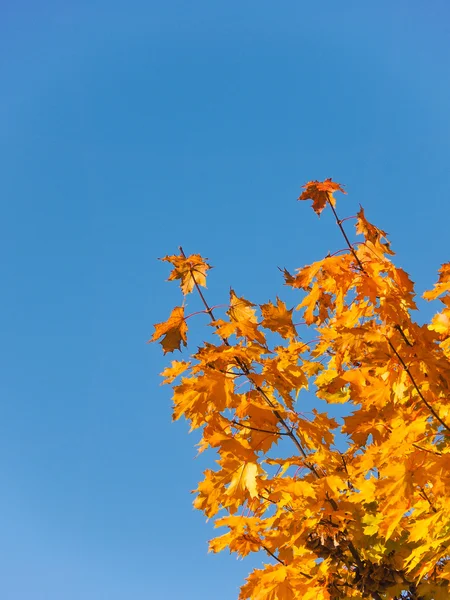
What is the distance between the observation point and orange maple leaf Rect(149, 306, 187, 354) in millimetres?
3959

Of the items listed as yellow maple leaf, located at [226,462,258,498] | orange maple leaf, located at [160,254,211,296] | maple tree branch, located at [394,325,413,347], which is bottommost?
yellow maple leaf, located at [226,462,258,498]

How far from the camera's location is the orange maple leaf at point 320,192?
4168 millimetres

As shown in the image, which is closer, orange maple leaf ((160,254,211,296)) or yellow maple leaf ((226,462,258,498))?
yellow maple leaf ((226,462,258,498))

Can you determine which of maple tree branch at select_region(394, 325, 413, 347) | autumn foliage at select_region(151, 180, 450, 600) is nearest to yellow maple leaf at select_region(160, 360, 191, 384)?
autumn foliage at select_region(151, 180, 450, 600)

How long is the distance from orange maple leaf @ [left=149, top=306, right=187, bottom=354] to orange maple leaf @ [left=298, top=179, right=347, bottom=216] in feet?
4.14

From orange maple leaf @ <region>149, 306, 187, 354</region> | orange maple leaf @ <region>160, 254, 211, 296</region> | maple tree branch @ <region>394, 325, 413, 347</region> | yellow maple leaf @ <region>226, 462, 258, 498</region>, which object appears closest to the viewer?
maple tree branch @ <region>394, 325, 413, 347</region>

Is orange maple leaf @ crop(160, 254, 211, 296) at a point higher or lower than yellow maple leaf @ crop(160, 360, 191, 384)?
higher

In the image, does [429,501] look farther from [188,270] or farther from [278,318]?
[188,270]

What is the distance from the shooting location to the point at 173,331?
13.1ft

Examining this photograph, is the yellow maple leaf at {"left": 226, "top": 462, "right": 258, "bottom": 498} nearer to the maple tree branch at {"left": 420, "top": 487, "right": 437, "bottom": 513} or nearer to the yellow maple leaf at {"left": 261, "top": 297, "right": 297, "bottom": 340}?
the yellow maple leaf at {"left": 261, "top": 297, "right": 297, "bottom": 340}

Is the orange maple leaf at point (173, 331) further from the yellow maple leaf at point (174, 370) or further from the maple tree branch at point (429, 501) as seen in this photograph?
the maple tree branch at point (429, 501)

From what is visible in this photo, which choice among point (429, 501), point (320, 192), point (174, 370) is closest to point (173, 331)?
point (174, 370)

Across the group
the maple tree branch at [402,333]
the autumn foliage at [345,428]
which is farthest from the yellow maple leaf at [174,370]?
the maple tree branch at [402,333]

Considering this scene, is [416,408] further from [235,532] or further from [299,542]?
[235,532]
